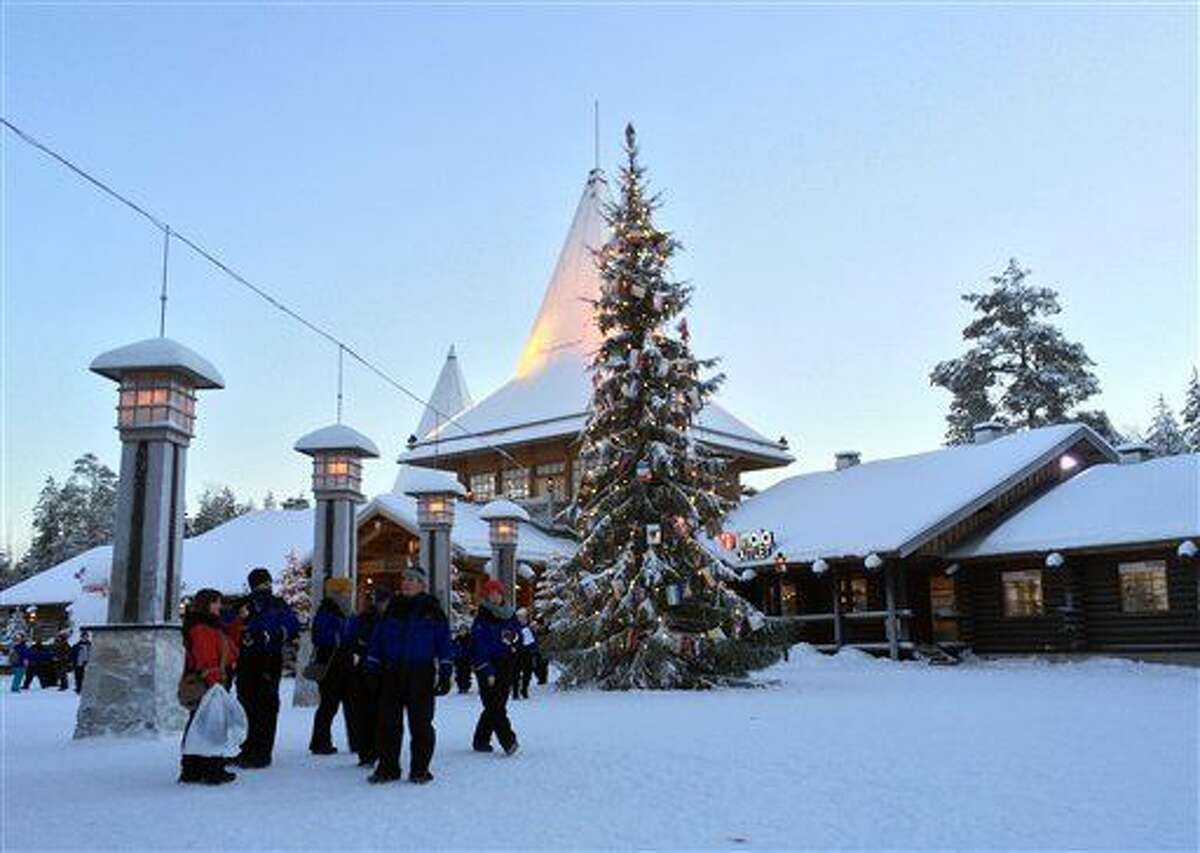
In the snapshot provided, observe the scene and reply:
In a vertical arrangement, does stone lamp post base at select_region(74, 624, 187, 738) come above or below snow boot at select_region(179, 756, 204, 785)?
above

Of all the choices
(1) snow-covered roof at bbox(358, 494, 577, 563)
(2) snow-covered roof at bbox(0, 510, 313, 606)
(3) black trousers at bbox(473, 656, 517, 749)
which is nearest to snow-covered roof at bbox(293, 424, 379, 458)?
(3) black trousers at bbox(473, 656, 517, 749)

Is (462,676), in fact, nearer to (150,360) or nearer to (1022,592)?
(150,360)

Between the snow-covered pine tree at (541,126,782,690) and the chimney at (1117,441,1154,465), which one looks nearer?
the snow-covered pine tree at (541,126,782,690)

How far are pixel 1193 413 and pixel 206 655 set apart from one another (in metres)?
53.2

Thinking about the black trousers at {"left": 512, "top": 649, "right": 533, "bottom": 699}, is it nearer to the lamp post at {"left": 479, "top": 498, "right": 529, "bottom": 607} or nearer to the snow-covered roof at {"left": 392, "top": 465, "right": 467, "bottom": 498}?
the snow-covered roof at {"left": 392, "top": 465, "right": 467, "bottom": 498}

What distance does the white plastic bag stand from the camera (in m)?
7.86

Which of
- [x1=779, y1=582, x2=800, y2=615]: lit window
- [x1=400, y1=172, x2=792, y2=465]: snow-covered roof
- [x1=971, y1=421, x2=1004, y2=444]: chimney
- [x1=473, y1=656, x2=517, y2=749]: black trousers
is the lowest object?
[x1=473, y1=656, x2=517, y2=749]: black trousers

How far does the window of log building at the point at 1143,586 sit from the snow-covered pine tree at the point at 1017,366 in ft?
72.8

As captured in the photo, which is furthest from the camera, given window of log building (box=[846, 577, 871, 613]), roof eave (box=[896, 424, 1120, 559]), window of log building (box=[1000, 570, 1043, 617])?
window of log building (box=[846, 577, 871, 613])

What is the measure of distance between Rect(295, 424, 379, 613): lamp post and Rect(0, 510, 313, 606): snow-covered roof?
14.4 meters

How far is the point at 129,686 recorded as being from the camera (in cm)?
1120

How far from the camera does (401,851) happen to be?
5.73 m

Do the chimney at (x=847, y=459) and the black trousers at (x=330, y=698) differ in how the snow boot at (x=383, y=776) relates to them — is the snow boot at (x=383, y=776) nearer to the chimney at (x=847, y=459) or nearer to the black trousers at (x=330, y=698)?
the black trousers at (x=330, y=698)

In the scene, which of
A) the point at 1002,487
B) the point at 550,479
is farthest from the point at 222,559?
the point at 1002,487
